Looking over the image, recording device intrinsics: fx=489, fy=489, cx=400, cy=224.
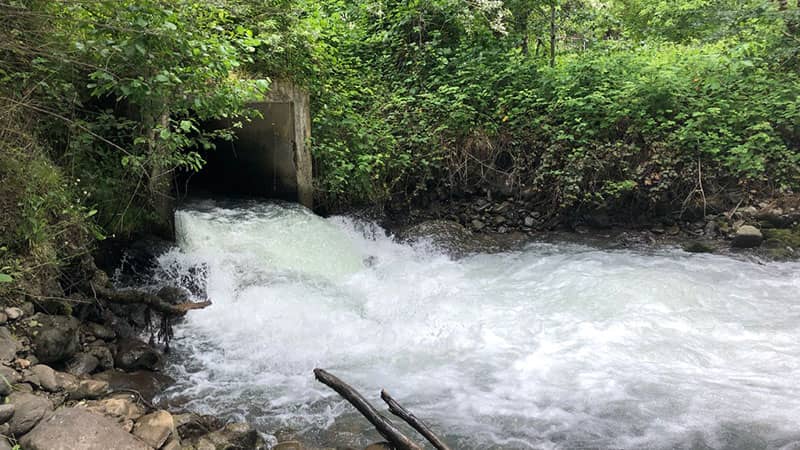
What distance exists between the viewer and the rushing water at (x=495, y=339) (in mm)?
3941

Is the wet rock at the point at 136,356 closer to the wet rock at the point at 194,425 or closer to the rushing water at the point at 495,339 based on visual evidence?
the rushing water at the point at 495,339

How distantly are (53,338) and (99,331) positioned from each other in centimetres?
77

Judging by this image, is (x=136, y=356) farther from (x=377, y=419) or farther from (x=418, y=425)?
(x=418, y=425)

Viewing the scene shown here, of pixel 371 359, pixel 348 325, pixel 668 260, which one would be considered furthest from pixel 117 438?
pixel 668 260

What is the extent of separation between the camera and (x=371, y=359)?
505cm

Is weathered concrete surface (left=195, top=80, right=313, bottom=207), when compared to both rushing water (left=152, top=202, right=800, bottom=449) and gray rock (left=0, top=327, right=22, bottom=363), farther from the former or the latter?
gray rock (left=0, top=327, right=22, bottom=363)

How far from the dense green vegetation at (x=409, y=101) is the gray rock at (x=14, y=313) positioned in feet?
1.01

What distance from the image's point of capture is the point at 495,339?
5352 millimetres

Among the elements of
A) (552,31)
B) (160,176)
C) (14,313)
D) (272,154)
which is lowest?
(14,313)

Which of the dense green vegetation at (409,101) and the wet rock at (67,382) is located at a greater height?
the dense green vegetation at (409,101)

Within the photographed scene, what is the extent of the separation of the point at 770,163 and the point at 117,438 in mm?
9337

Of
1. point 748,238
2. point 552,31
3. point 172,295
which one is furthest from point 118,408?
point 552,31

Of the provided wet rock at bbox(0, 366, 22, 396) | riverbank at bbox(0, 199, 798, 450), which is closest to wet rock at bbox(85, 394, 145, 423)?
riverbank at bbox(0, 199, 798, 450)

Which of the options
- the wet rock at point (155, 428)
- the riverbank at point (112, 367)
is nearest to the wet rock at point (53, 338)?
the riverbank at point (112, 367)
